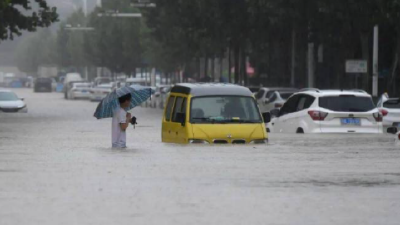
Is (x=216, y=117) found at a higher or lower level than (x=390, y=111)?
higher

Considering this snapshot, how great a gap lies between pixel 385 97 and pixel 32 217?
24241 millimetres

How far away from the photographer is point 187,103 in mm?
26281

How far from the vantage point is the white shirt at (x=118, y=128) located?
25.0 metres

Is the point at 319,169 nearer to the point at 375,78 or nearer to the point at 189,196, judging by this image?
the point at 189,196

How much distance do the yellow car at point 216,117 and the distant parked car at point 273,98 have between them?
20.0 meters

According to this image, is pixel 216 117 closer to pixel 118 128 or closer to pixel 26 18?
pixel 118 128

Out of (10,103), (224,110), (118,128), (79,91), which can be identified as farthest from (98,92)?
(118,128)

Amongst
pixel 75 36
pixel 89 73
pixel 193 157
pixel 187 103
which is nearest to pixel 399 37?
pixel 187 103

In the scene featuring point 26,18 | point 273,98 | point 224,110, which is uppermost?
point 26,18

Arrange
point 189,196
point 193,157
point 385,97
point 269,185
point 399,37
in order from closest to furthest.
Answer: point 189,196 → point 269,185 → point 193,157 → point 385,97 → point 399,37

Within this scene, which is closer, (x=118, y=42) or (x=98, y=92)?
(x=98, y=92)

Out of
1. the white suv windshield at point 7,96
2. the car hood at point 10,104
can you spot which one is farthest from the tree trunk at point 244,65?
the car hood at point 10,104

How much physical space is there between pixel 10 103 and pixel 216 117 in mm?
37349

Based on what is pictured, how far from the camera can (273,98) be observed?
160 feet
